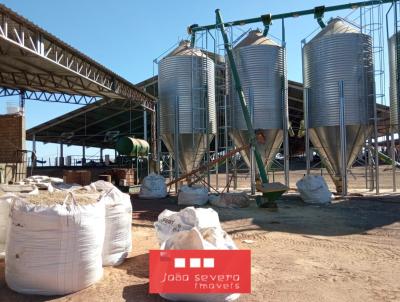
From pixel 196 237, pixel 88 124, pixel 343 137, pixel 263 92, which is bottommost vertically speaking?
pixel 196 237

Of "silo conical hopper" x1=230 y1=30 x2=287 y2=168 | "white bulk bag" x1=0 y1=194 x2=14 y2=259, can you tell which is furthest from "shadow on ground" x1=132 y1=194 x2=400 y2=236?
"white bulk bag" x1=0 y1=194 x2=14 y2=259

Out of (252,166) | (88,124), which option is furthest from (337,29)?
(88,124)

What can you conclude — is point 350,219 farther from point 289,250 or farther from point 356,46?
point 356,46

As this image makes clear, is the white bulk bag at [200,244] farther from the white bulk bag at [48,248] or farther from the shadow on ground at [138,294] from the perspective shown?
the white bulk bag at [48,248]

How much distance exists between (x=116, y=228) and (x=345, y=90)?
12.6 metres

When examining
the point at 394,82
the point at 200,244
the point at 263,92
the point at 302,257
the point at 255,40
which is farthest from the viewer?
the point at 394,82

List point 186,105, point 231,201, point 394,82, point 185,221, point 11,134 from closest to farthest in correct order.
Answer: point 185,221 < point 231,201 < point 11,134 < point 394,82 < point 186,105

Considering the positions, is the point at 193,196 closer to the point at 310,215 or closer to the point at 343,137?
the point at 310,215

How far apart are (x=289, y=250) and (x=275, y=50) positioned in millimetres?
11727

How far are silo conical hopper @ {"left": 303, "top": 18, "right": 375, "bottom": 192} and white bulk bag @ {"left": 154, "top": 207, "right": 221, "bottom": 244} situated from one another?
11459 millimetres

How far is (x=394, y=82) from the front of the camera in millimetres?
17688

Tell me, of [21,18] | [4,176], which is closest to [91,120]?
[4,176]

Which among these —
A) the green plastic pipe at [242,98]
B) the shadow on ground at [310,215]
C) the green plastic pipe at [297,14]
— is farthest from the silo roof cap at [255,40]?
the shadow on ground at [310,215]

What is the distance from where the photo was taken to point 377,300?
465 cm
